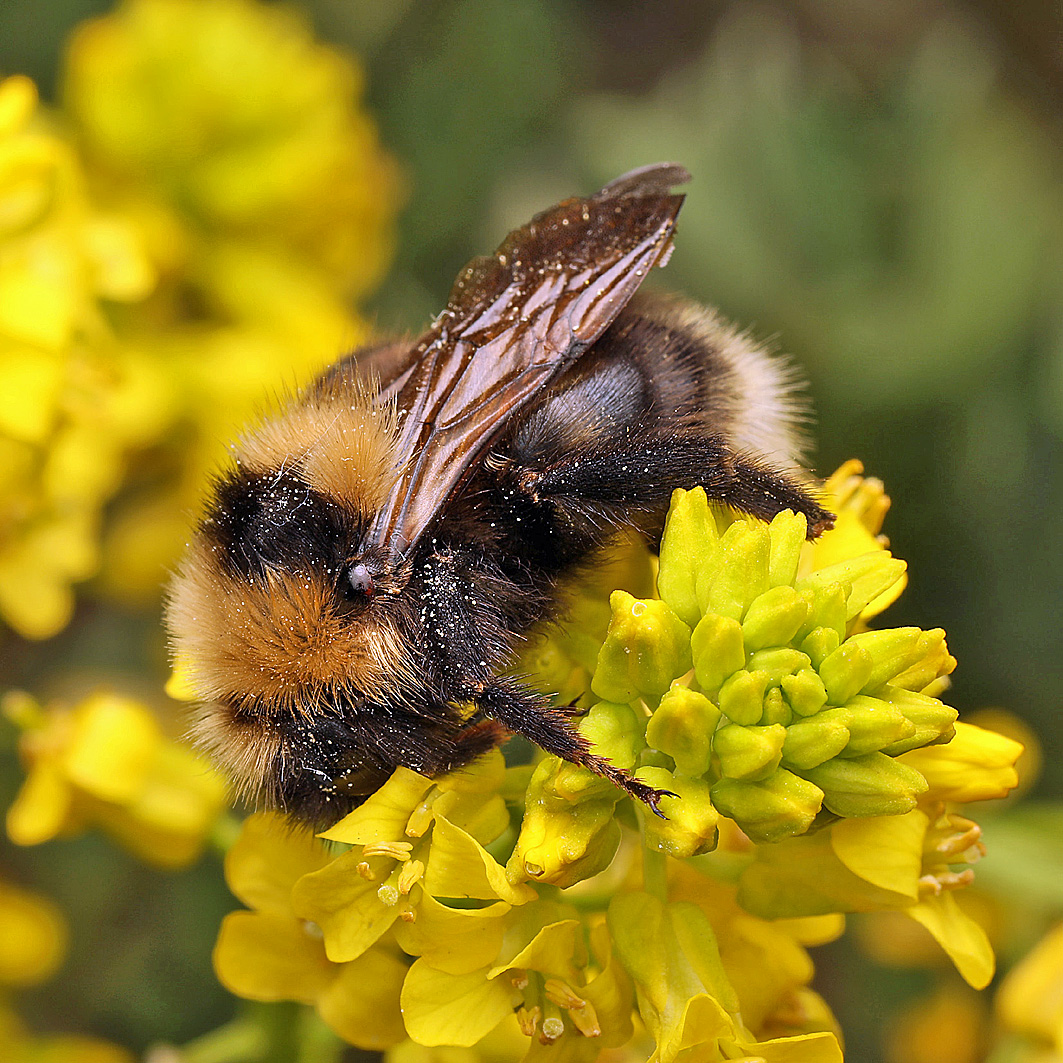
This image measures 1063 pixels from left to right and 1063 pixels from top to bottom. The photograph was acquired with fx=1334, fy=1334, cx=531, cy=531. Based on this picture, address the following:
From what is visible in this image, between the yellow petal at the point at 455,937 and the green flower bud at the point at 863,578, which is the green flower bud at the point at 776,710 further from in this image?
the yellow petal at the point at 455,937

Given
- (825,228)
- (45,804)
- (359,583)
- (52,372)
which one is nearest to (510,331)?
(359,583)

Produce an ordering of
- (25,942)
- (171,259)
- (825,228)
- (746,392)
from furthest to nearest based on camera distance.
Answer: (825,228), (171,259), (25,942), (746,392)

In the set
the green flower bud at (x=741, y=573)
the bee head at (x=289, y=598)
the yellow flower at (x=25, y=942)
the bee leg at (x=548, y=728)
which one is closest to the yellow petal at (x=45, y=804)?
the yellow flower at (x=25, y=942)

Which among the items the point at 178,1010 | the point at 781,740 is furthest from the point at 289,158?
the point at 781,740

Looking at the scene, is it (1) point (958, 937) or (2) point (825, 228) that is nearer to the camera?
(1) point (958, 937)

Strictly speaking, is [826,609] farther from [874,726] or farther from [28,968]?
[28,968]

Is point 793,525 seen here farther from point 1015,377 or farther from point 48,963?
point 1015,377

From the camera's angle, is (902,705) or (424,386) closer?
(902,705)
